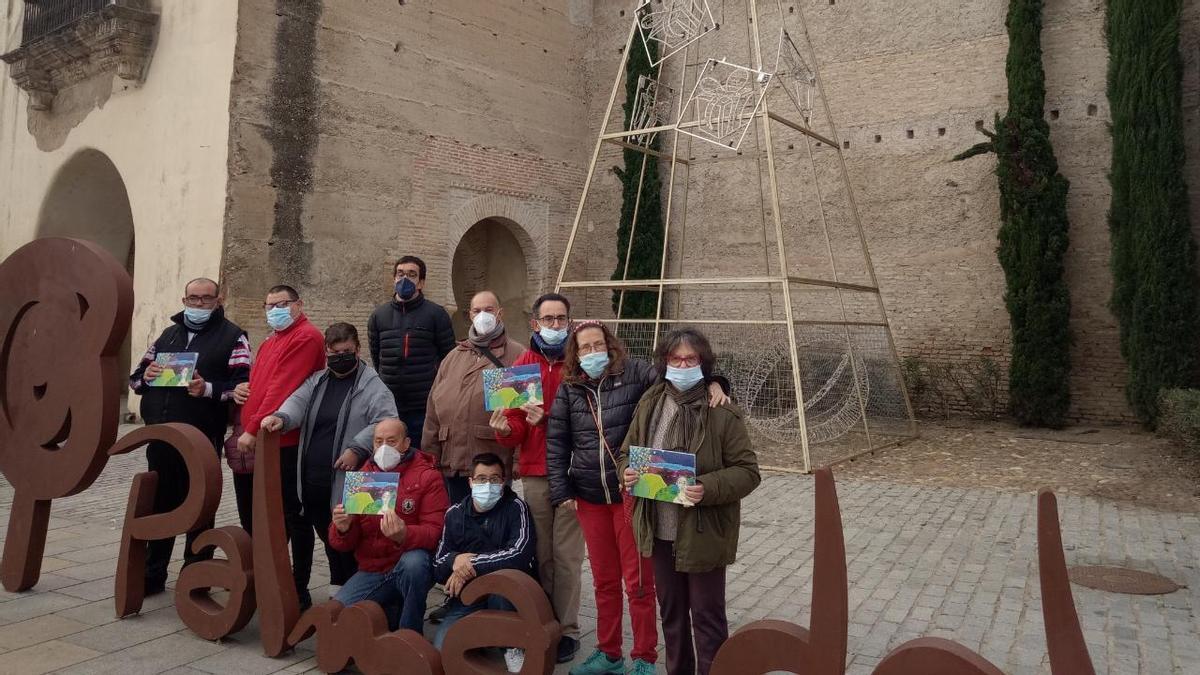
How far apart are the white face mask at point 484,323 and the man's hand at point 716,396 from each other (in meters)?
1.41

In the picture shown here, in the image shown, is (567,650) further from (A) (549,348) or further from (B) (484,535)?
(A) (549,348)

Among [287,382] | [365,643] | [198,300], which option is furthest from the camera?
[198,300]

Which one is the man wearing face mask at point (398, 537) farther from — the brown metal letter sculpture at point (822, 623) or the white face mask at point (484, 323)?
the brown metal letter sculpture at point (822, 623)

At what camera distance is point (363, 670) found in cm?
345

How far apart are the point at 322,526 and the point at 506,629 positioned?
1.52 m

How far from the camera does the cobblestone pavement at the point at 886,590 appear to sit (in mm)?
3822

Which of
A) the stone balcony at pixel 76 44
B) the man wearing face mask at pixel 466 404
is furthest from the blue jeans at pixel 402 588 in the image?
the stone balcony at pixel 76 44

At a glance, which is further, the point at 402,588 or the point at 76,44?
the point at 76,44

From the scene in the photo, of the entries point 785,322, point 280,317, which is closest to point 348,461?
point 280,317

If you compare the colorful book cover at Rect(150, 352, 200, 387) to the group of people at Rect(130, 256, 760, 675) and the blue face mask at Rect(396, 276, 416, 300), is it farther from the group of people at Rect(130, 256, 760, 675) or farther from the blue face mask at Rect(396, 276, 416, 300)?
the blue face mask at Rect(396, 276, 416, 300)

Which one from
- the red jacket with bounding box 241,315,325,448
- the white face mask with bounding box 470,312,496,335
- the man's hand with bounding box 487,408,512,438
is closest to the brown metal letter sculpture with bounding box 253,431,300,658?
the red jacket with bounding box 241,315,325,448

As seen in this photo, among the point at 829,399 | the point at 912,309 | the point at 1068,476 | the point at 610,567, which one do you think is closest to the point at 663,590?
the point at 610,567

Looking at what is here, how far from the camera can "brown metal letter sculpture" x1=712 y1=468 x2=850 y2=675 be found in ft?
8.98

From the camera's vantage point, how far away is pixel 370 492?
357 cm
